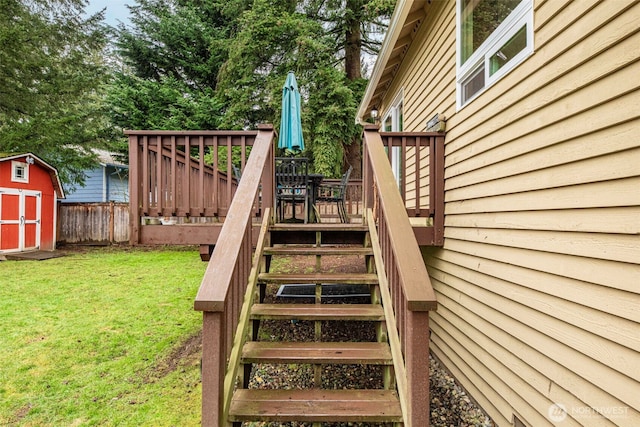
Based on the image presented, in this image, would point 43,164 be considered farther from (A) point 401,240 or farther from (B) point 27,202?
(A) point 401,240

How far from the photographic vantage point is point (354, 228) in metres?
3.10

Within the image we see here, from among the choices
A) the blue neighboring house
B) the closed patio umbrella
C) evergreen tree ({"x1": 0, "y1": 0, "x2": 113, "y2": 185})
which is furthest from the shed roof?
the closed patio umbrella

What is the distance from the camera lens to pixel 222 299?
1.51 m

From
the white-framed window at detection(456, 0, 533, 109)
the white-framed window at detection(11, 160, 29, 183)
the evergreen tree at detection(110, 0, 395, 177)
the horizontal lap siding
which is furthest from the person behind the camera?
the evergreen tree at detection(110, 0, 395, 177)

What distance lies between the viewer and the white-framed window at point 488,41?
2.27 metres

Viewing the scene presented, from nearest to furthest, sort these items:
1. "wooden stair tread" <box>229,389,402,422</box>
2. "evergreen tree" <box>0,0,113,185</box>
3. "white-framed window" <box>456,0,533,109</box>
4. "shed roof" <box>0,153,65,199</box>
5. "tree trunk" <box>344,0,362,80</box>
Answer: "wooden stair tread" <box>229,389,402,422</box> < "white-framed window" <box>456,0,533,109</box> < "shed roof" <box>0,153,65,199</box> < "evergreen tree" <box>0,0,113,185</box> < "tree trunk" <box>344,0,362,80</box>

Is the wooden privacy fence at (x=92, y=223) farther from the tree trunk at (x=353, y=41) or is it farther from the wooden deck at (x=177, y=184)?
the tree trunk at (x=353, y=41)

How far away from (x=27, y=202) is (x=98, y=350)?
26.9 feet

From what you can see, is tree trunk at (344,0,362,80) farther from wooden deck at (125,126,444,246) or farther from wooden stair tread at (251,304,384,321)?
wooden stair tread at (251,304,384,321)

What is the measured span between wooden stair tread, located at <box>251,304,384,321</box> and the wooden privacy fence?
1032cm

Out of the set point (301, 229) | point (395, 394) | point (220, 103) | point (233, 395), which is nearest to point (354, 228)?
point (301, 229)

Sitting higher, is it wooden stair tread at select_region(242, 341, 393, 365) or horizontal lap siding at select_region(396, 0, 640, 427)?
horizontal lap siding at select_region(396, 0, 640, 427)

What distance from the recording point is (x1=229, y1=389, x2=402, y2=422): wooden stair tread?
→ 173 centimetres

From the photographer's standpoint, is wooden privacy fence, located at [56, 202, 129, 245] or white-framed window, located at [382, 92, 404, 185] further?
wooden privacy fence, located at [56, 202, 129, 245]
